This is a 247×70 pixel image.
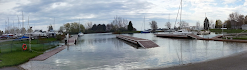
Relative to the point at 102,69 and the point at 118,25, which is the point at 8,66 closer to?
the point at 102,69

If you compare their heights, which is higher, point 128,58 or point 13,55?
point 13,55

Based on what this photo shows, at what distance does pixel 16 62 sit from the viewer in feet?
43.1

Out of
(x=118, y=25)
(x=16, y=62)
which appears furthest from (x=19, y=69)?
(x=118, y=25)

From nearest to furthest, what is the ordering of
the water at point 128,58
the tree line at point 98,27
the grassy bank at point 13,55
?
the water at point 128,58, the grassy bank at point 13,55, the tree line at point 98,27

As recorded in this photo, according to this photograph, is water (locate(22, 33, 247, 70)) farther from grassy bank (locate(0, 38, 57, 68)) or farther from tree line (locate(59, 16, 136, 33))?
tree line (locate(59, 16, 136, 33))

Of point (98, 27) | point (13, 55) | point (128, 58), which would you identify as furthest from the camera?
point (98, 27)

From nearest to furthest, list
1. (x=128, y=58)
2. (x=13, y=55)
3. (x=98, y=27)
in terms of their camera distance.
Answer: (x=13, y=55), (x=128, y=58), (x=98, y=27)

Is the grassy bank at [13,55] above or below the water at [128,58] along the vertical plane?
above

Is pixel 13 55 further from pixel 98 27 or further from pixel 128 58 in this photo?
pixel 98 27

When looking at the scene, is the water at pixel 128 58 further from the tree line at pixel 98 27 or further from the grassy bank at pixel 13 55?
the tree line at pixel 98 27

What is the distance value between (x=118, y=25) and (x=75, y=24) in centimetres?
3707

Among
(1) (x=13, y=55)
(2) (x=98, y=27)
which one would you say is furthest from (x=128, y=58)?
(2) (x=98, y=27)

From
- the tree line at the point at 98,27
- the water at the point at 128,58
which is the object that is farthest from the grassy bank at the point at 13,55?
the tree line at the point at 98,27

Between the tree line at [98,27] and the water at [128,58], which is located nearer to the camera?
the water at [128,58]
